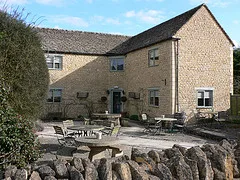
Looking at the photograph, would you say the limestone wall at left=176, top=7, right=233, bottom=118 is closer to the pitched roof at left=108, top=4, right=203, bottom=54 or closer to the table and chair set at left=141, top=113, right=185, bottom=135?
the pitched roof at left=108, top=4, right=203, bottom=54

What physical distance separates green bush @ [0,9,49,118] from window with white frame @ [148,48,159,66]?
9685mm

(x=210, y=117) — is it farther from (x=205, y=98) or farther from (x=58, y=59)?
(x=58, y=59)

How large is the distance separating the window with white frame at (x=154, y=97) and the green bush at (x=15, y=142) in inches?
515

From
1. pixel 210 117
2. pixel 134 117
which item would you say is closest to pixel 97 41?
pixel 134 117

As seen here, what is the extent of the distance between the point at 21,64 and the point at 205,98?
12.6 meters

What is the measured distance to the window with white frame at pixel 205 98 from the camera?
17422mm

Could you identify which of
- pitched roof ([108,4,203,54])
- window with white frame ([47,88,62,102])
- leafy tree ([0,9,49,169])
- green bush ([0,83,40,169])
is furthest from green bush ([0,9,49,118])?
window with white frame ([47,88,62,102])

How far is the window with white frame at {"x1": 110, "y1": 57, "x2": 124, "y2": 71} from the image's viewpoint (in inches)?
913

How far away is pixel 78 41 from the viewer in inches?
923

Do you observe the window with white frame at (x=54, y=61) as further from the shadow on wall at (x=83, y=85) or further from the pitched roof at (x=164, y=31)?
the pitched roof at (x=164, y=31)

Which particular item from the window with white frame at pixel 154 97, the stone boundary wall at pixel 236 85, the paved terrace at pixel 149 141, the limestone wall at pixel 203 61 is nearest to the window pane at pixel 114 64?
the window with white frame at pixel 154 97

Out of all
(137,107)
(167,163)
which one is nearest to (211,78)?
(137,107)

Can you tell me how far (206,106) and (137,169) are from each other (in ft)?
47.4

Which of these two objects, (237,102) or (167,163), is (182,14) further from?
(167,163)
